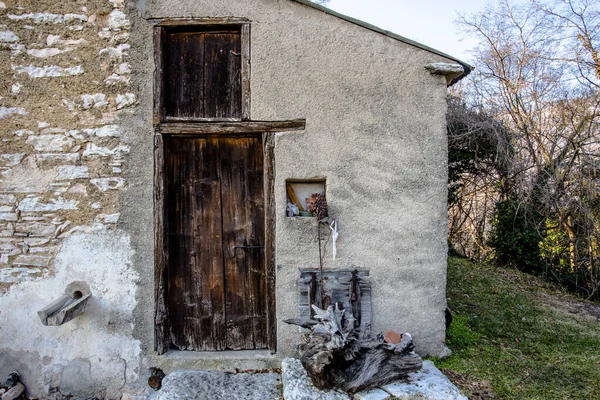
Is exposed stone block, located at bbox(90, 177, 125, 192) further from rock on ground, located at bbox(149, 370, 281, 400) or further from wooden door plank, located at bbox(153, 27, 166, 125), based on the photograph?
rock on ground, located at bbox(149, 370, 281, 400)

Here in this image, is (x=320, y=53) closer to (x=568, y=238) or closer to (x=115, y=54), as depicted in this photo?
(x=115, y=54)

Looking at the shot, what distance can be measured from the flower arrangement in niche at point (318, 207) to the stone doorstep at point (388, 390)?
50.3 inches

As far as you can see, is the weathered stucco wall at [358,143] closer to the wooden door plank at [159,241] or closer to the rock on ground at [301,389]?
the wooden door plank at [159,241]

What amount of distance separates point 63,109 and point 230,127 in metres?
1.52

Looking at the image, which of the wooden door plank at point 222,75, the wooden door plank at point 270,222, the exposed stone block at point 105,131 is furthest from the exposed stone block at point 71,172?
the wooden door plank at point 270,222

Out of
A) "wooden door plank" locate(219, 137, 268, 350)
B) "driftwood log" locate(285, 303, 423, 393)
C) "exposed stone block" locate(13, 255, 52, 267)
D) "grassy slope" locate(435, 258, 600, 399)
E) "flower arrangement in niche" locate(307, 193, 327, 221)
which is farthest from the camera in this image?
"wooden door plank" locate(219, 137, 268, 350)

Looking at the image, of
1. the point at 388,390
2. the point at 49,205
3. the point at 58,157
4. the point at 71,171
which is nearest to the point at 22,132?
the point at 58,157

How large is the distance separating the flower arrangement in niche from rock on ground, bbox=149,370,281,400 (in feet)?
4.79

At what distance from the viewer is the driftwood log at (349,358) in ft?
9.78

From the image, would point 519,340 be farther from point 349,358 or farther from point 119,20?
point 119,20

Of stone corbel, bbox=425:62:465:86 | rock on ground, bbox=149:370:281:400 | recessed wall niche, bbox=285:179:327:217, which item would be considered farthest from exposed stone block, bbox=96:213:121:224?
stone corbel, bbox=425:62:465:86

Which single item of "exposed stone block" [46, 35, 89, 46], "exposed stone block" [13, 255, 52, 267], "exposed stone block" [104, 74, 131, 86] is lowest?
"exposed stone block" [13, 255, 52, 267]

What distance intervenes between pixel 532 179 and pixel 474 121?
142 cm

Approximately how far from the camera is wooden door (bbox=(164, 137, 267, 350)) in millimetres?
3750
